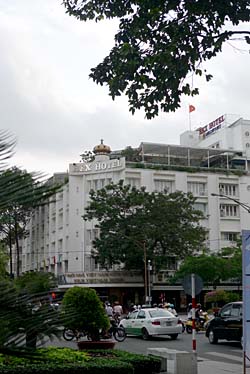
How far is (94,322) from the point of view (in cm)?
1488

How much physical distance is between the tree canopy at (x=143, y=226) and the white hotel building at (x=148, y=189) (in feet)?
12.9

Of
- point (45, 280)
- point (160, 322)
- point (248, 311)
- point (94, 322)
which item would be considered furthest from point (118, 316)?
point (45, 280)

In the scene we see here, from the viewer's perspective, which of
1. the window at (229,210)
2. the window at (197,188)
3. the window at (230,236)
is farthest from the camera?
the window at (229,210)

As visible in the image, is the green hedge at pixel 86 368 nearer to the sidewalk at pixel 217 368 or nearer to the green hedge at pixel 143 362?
the green hedge at pixel 143 362

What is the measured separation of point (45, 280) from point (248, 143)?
67699 mm

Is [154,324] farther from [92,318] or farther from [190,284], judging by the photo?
[92,318]

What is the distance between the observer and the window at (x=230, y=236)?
59156 millimetres

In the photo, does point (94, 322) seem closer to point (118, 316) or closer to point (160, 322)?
point (160, 322)

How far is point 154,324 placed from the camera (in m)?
23.4

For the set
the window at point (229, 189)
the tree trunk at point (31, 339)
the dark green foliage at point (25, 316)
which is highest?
the window at point (229, 189)

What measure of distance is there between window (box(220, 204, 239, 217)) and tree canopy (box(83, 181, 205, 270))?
880 cm

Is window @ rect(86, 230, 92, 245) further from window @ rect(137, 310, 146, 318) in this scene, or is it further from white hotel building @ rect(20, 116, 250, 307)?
window @ rect(137, 310, 146, 318)

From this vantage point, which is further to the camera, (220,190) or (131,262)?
(220,190)

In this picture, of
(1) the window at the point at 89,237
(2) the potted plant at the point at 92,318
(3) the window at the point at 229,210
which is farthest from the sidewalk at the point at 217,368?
(3) the window at the point at 229,210
